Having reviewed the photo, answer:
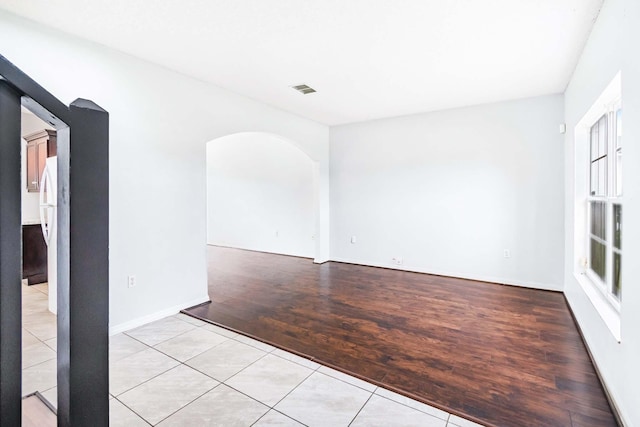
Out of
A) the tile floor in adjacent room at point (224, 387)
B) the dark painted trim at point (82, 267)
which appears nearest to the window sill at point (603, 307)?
the tile floor in adjacent room at point (224, 387)

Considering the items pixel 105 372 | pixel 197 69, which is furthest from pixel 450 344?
pixel 197 69

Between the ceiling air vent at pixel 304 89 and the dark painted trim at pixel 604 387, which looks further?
the ceiling air vent at pixel 304 89

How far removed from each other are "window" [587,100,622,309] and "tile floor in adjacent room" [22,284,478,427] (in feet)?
5.34

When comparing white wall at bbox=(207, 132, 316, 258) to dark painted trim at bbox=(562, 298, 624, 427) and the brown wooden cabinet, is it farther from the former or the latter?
dark painted trim at bbox=(562, 298, 624, 427)

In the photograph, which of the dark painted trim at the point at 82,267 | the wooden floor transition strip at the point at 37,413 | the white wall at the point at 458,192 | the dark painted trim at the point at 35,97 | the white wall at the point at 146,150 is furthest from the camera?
the white wall at the point at 458,192

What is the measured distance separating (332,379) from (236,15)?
2661 millimetres

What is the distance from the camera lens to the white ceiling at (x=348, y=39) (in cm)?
229

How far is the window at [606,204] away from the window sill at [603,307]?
2.2 inches

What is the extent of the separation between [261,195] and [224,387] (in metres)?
5.27

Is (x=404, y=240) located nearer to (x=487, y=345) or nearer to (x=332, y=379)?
(x=487, y=345)

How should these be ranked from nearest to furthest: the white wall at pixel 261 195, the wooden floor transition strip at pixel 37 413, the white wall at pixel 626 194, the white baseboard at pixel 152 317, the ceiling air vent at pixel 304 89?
the wooden floor transition strip at pixel 37 413 < the white wall at pixel 626 194 < the white baseboard at pixel 152 317 < the ceiling air vent at pixel 304 89 < the white wall at pixel 261 195

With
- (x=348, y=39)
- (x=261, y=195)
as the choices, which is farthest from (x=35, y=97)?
(x=261, y=195)

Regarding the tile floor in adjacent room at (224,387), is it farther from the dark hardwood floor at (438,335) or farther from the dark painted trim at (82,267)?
the dark painted trim at (82,267)

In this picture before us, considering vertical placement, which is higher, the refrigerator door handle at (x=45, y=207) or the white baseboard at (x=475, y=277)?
the refrigerator door handle at (x=45, y=207)
